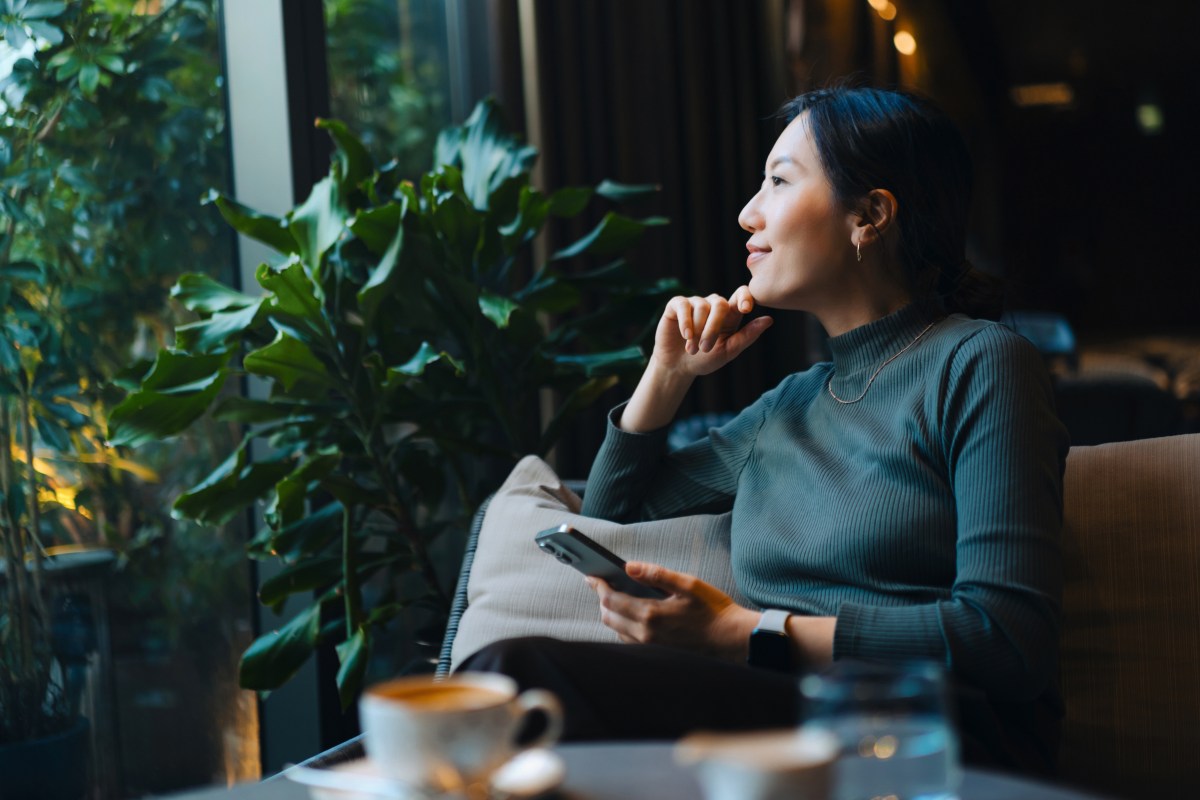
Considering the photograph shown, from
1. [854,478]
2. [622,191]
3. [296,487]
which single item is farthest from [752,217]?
[296,487]

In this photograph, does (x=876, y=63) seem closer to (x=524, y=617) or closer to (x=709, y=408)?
(x=709, y=408)

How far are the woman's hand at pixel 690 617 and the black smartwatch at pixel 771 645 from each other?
0.02m

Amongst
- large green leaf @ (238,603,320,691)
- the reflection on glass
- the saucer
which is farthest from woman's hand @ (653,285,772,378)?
the reflection on glass

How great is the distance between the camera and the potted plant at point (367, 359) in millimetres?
1886

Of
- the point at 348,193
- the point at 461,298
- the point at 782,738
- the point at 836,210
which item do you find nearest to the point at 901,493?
the point at 836,210

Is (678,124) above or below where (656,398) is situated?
above

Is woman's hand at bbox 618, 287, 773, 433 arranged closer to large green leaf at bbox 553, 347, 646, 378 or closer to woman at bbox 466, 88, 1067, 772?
woman at bbox 466, 88, 1067, 772

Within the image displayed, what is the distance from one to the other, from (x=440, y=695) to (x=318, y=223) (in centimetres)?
140

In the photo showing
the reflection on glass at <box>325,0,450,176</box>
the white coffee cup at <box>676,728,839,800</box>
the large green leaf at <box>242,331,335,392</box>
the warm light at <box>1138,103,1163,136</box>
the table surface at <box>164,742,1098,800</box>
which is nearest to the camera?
the white coffee cup at <box>676,728,839,800</box>

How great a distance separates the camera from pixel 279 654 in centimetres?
198

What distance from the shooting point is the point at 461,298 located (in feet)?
6.83

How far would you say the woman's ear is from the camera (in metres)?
1.56

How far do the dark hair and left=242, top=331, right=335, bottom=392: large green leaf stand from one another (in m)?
0.85

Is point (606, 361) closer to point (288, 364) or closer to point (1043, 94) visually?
point (288, 364)
